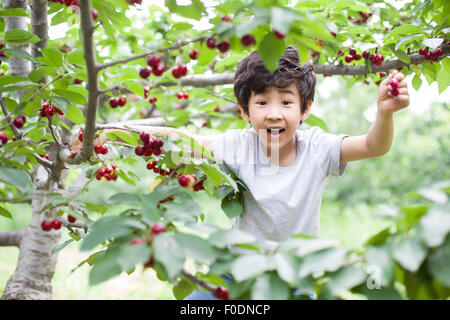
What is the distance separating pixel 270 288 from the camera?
0.93 metres

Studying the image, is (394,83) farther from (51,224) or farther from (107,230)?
(51,224)

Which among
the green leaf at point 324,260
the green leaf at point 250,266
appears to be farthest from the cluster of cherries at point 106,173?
the green leaf at point 324,260

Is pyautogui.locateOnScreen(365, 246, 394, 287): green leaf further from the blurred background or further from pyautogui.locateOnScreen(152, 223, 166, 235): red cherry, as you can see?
the blurred background

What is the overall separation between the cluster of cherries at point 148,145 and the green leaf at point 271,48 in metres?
0.45

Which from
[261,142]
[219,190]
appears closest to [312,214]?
[261,142]

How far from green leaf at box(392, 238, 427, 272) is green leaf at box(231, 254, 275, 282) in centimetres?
27

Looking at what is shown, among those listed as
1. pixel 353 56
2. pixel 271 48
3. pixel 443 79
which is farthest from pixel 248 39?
pixel 353 56

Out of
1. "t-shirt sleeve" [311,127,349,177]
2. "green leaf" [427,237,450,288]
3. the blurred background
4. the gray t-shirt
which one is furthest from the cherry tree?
the blurred background

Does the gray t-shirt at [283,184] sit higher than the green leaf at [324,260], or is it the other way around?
the gray t-shirt at [283,184]

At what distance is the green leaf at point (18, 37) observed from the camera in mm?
1620

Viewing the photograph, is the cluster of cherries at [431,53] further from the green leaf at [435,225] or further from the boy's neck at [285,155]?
the green leaf at [435,225]

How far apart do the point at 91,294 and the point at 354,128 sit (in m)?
9.25

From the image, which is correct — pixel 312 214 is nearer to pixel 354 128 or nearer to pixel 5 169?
pixel 5 169

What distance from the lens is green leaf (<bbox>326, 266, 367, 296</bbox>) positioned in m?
0.85
